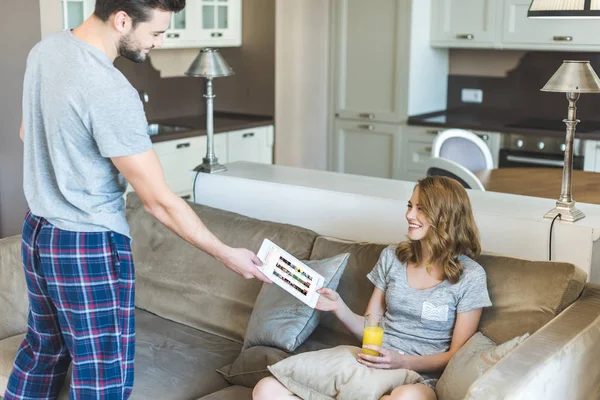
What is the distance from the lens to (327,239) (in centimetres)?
276

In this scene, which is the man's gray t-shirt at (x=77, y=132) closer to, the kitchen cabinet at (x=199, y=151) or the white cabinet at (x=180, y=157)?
the kitchen cabinet at (x=199, y=151)

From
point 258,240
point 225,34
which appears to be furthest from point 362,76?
point 258,240

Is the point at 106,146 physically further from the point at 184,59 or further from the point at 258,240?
the point at 184,59

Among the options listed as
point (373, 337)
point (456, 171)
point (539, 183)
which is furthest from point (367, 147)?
point (373, 337)

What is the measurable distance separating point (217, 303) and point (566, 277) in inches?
49.6

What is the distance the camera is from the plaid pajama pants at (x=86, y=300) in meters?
2.11

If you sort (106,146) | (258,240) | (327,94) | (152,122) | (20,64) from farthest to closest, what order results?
(327,94) < (152,122) < (20,64) < (258,240) < (106,146)

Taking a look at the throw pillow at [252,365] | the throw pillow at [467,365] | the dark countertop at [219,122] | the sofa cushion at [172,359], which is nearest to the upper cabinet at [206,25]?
the dark countertop at [219,122]

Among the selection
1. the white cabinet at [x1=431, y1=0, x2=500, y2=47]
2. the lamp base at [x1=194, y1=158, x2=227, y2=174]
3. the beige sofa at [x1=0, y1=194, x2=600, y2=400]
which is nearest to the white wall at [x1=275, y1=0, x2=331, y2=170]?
the white cabinet at [x1=431, y1=0, x2=500, y2=47]

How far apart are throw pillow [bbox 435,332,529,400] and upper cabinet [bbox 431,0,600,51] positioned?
11.0 ft

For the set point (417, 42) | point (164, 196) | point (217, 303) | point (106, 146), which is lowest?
point (217, 303)

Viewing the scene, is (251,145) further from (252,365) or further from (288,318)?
(252,365)

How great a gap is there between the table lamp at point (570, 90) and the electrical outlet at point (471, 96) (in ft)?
10.7

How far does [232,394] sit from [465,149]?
232cm
